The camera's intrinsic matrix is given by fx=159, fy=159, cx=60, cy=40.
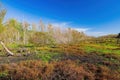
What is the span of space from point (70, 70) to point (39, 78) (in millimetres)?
1461

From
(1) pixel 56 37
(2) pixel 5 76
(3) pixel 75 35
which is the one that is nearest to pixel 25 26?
(1) pixel 56 37

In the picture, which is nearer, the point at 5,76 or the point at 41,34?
the point at 5,76

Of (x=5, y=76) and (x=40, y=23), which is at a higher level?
(x=40, y=23)

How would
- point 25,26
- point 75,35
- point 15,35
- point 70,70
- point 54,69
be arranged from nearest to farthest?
point 70,70
point 54,69
point 25,26
point 15,35
point 75,35

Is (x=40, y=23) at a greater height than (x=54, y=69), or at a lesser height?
greater

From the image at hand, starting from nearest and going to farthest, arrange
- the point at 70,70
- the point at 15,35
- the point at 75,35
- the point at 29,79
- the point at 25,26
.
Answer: the point at 29,79 < the point at 70,70 < the point at 25,26 < the point at 15,35 < the point at 75,35

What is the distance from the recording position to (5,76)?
24.9ft

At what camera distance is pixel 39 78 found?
6.97 metres

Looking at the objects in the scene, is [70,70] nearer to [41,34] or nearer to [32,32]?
[41,34]

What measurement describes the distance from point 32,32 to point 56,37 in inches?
658

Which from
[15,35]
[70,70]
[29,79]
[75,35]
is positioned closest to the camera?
[29,79]

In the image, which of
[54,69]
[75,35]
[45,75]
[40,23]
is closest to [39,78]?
[45,75]

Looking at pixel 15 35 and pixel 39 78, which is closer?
pixel 39 78

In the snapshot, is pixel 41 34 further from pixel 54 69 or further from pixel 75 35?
pixel 54 69
